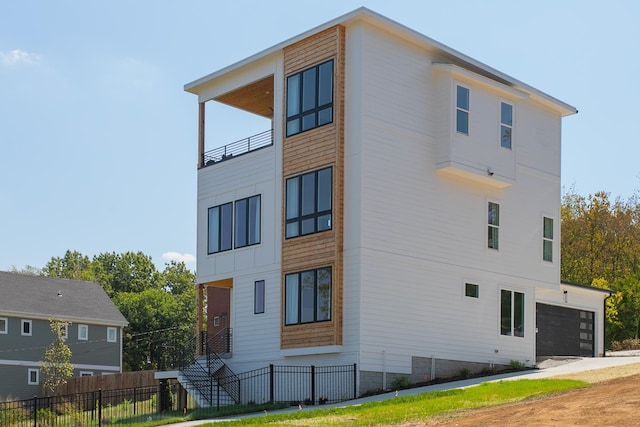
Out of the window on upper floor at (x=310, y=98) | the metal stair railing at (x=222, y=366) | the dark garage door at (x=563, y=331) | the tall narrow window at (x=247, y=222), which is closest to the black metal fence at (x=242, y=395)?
the metal stair railing at (x=222, y=366)

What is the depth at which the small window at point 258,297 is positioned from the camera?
33.2 meters

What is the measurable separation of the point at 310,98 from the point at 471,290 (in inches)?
333

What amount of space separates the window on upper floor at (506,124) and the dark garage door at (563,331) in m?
6.83

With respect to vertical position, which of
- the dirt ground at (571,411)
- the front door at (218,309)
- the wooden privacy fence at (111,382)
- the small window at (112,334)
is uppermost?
the front door at (218,309)

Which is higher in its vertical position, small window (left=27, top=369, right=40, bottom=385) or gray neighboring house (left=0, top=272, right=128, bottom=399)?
gray neighboring house (left=0, top=272, right=128, bottom=399)

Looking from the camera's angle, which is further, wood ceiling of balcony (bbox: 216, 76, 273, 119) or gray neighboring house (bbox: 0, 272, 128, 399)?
gray neighboring house (bbox: 0, 272, 128, 399)

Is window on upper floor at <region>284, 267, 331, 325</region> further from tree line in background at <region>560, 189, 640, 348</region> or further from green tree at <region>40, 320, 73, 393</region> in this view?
tree line in background at <region>560, 189, 640, 348</region>

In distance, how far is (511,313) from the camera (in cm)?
3472

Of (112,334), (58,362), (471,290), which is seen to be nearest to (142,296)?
(112,334)

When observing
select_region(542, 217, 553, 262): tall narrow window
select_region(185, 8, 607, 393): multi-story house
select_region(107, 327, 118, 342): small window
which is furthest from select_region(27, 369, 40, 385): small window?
select_region(542, 217, 553, 262): tall narrow window

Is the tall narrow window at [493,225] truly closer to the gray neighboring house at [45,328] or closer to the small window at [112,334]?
the gray neighboring house at [45,328]

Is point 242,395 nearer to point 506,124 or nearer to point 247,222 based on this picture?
point 247,222

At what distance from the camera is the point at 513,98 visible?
3488 cm

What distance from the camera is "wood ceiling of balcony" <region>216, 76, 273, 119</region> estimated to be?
35531mm
